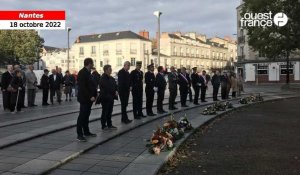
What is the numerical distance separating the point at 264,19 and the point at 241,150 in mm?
31559

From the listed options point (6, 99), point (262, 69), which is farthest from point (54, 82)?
point (262, 69)

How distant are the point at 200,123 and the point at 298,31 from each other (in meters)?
27.4

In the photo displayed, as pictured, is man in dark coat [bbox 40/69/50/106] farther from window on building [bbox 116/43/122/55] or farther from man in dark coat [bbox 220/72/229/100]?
window on building [bbox 116/43/122/55]

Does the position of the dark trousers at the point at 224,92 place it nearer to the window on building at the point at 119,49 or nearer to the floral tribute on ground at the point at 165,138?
the floral tribute on ground at the point at 165,138

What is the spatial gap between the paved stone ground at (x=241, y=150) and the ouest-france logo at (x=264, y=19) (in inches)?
980

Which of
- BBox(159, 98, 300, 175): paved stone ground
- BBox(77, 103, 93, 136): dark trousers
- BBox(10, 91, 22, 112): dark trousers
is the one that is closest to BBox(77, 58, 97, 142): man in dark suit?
BBox(77, 103, 93, 136): dark trousers

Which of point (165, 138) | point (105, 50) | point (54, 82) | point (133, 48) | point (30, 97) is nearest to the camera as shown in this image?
point (165, 138)

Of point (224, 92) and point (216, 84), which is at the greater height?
point (216, 84)

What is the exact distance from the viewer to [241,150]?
30.9 feet

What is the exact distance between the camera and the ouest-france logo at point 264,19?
37.7 meters

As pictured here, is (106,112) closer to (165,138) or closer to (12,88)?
(165,138)

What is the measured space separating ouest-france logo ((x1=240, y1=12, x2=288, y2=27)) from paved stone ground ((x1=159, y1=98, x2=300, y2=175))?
24.9m

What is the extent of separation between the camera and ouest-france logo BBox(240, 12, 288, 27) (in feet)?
124

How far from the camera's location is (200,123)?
13.2 meters
